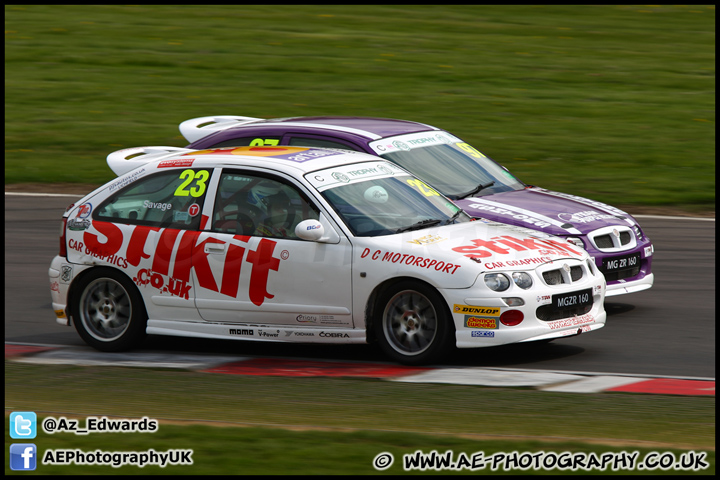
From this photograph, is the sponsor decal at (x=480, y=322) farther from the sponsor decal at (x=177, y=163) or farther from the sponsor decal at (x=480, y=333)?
the sponsor decal at (x=177, y=163)

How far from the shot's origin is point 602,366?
28.4 ft

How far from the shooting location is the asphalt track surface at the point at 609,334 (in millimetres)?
8781

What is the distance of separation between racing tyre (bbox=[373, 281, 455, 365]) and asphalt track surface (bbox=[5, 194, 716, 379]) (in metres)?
0.29

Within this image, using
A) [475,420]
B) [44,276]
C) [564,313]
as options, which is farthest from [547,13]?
[475,420]

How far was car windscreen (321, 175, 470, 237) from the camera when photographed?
8883mm

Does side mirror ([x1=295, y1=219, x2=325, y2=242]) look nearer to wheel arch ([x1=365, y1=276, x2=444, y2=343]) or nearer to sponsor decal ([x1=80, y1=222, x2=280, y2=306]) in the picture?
sponsor decal ([x1=80, y1=222, x2=280, y2=306])

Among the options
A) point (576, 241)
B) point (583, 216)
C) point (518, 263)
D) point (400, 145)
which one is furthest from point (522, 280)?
point (400, 145)

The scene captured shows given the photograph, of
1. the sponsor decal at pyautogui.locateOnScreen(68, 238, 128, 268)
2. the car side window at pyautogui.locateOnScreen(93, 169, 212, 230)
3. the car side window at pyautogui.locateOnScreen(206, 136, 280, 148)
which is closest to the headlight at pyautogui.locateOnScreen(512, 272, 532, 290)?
the car side window at pyautogui.locateOnScreen(93, 169, 212, 230)

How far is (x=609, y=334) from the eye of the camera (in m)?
9.73

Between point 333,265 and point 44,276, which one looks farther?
point 44,276

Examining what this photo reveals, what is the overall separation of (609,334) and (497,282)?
1.81 meters

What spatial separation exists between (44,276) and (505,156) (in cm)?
901

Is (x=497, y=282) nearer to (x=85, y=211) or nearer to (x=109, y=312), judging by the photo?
(x=109, y=312)

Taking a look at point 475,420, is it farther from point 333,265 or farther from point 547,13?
point 547,13
